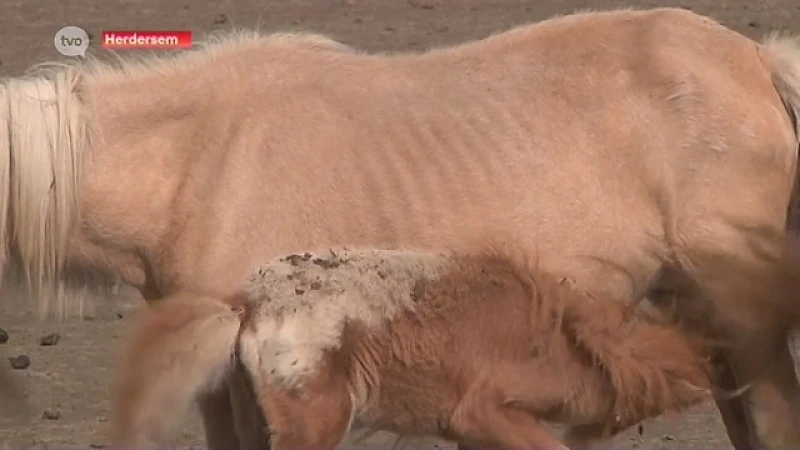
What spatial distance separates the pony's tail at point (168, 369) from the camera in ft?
9.57

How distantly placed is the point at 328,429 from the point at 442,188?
4.74ft

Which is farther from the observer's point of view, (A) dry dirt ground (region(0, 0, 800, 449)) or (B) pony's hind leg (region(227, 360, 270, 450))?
(A) dry dirt ground (region(0, 0, 800, 449))

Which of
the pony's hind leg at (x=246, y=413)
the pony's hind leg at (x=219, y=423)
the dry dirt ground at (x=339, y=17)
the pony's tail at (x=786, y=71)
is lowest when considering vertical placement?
the dry dirt ground at (x=339, y=17)

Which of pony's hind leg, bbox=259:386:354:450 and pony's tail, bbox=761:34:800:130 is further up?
pony's tail, bbox=761:34:800:130

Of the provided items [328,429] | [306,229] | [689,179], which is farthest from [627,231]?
[328,429]

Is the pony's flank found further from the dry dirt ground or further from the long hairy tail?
the dry dirt ground

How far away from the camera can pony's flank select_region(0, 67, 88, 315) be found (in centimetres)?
407

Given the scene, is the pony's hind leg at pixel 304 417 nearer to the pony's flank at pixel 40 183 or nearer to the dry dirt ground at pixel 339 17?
the pony's flank at pixel 40 183

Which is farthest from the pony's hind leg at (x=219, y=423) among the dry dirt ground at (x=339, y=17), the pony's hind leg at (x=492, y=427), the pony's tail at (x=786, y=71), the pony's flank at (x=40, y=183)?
the dry dirt ground at (x=339, y=17)

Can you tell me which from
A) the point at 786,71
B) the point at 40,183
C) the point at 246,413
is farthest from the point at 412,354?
the point at 786,71

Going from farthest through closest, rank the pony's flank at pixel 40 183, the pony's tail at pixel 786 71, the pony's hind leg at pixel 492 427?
the pony's tail at pixel 786 71, the pony's flank at pixel 40 183, the pony's hind leg at pixel 492 427

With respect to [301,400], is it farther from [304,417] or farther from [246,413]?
[246,413]

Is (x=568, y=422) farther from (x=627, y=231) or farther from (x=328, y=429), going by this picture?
(x=627, y=231)

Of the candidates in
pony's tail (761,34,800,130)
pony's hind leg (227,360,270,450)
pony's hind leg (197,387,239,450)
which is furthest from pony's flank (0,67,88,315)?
pony's tail (761,34,800,130)
